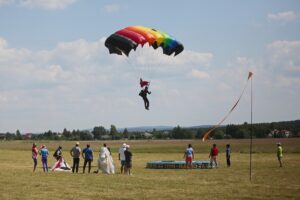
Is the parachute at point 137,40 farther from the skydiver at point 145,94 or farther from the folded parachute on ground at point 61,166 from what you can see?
the folded parachute on ground at point 61,166

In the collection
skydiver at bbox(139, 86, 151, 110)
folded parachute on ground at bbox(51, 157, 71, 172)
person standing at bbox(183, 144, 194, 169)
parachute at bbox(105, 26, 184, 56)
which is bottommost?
folded parachute on ground at bbox(51, 157, 71, 172)

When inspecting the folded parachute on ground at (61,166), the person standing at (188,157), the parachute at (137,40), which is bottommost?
the folded parachute on ground at (61,166)

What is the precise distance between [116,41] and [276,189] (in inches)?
511

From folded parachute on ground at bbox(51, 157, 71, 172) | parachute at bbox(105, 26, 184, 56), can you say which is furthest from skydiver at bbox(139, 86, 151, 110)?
folded parachute on ground at bbox(51, 157, 71, 172)

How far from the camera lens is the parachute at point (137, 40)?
27.2 metres

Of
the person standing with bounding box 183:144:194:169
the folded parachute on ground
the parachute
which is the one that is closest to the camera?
the parachute

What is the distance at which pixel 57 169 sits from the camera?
30859mm

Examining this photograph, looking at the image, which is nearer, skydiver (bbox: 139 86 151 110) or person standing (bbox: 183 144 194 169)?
skydiver (bbox: 139 86 151 110)

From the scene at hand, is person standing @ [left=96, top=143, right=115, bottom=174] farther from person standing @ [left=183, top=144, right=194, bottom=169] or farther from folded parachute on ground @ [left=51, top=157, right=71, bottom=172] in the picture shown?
person standing @ [left=183, top=144, right=194, bottom=169]

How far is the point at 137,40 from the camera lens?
2708 centimetres

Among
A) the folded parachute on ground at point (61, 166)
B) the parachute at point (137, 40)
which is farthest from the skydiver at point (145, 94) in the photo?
the folded parachute on ground at point (61, 166)

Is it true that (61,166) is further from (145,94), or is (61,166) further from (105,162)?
(145,94)

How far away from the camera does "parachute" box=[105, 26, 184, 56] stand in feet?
89.4

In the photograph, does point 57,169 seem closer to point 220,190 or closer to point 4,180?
point 4,180
